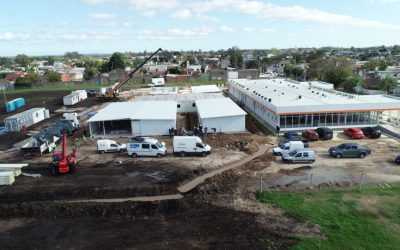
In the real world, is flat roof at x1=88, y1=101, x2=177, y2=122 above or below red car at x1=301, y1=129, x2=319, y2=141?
above

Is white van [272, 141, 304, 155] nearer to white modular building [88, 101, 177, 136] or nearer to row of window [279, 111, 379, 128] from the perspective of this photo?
row of window [279, 111, 379, 128]

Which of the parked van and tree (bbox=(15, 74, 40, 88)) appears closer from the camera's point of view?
the parked van

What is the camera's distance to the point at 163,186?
21.8 meters

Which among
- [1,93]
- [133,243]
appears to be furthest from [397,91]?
[1,93]

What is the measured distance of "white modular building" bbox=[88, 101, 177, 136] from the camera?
3604 cm

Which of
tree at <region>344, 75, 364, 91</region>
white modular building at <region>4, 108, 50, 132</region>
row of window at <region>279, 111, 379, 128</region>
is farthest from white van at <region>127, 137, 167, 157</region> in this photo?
tree at <region>344, 75, 364, 91</region>

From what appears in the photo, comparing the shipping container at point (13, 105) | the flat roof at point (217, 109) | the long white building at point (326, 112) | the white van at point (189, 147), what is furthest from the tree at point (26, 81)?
the white van at point (189, 147)

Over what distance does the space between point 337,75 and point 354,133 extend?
4136 cm

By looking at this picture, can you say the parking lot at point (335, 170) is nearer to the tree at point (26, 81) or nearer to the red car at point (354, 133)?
the red car at point (354, 133)

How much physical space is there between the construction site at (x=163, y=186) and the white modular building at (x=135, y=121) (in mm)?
123

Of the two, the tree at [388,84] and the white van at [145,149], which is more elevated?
the tree at [388,84]

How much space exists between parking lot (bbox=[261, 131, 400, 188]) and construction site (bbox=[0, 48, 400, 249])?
0.08 meters

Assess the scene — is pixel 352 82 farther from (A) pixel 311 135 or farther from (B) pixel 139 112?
(B) pixel 139 112

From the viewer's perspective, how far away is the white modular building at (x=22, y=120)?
→ 41.1 m
